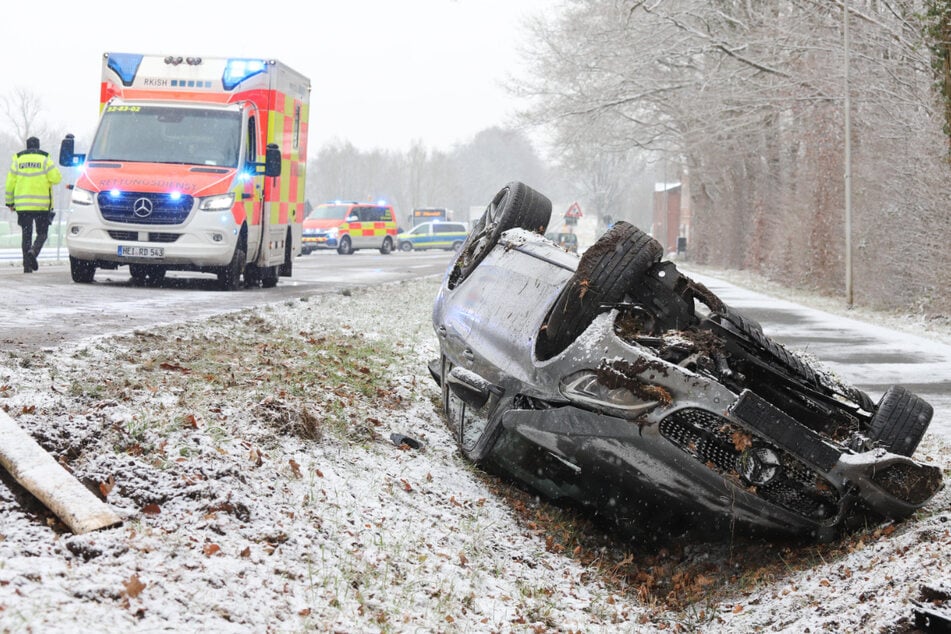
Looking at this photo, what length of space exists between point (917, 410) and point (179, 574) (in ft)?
11.1

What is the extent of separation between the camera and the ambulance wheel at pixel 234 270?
1461cm

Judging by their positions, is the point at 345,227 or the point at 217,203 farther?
the point at 345,227

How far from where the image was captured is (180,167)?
14.1 metres

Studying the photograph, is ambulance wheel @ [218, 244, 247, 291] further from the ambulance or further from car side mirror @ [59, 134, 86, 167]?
car side mirror @ [59, 134, 86, 167]

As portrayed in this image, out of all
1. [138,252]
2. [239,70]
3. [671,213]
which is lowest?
[138,252]

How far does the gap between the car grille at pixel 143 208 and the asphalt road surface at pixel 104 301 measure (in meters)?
0.94

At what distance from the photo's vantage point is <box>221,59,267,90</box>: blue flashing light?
14.8m

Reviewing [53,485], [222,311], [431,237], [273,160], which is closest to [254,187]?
[273,160]

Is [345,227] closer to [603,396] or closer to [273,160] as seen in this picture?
[273,160]

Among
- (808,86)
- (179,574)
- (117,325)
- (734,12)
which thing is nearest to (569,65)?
(734,12)

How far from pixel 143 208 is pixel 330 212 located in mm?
28904

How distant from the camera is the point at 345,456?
568cm

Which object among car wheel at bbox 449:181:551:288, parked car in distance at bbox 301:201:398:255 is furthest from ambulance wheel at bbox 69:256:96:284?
parked car in distance at bbox 301:201:398:255

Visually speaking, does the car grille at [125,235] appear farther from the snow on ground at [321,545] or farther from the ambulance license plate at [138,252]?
the snow on ground at [321,545]
